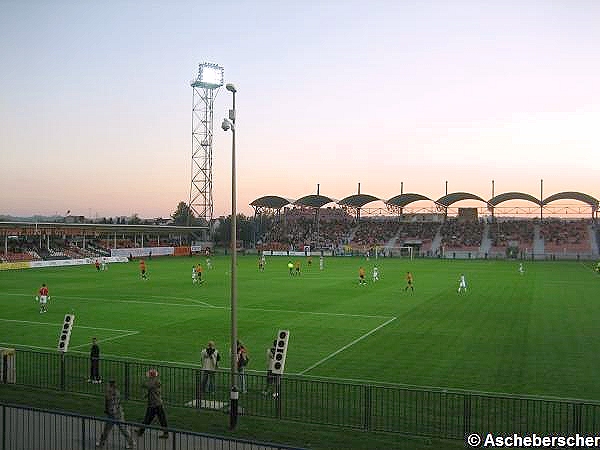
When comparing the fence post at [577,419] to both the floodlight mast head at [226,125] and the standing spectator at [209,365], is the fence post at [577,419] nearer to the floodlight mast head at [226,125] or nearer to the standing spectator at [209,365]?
the standing spectator at [209,365]

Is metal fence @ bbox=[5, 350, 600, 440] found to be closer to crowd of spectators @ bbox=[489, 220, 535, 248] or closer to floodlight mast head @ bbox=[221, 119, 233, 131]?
floodlight mast head @ bbox=[221, 119, 233, 131]

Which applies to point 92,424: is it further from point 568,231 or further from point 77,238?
point 568,231

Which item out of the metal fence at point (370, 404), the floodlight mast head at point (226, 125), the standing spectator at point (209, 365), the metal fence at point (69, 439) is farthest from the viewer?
the standing spectator at point (209, 365)

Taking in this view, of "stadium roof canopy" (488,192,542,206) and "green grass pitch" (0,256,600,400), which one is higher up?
"stadium roof canopy" (488,192,542,206)

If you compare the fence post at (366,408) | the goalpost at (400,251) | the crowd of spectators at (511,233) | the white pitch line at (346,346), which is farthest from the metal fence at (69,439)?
the crowd of spectators at (511,233)

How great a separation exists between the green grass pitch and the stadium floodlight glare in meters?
58.5

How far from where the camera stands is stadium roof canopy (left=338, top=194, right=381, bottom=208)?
113750mm

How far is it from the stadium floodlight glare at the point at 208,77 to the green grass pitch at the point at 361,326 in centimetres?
5853

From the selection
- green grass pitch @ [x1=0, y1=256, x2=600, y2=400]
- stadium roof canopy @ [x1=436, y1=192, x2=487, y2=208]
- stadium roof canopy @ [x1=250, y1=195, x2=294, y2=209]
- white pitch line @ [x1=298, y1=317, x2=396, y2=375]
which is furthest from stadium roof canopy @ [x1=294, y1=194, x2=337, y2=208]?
white pitch line @ [x1=298, y1=317, x2=396, y2=375]

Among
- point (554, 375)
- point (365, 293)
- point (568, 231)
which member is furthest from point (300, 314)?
point (568, 231)

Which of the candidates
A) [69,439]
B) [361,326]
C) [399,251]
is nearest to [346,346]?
[361,326]

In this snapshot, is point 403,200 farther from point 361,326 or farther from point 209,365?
point 209,365

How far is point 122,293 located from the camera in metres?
41.2

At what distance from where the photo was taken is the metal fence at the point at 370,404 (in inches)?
525
